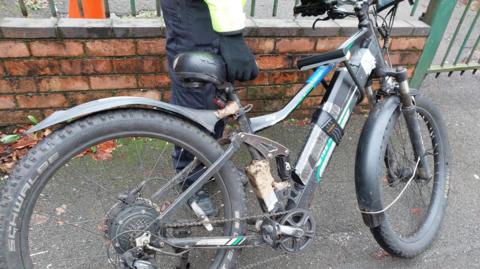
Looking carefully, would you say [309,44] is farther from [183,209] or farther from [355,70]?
[183,209]

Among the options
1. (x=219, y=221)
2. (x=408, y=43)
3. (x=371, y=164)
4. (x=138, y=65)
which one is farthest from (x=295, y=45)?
(x=219, y=221)

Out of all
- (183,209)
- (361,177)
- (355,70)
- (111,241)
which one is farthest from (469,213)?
(111,241)

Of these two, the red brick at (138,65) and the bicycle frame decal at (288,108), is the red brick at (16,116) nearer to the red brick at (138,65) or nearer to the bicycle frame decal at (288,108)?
the red brick at (138,65)

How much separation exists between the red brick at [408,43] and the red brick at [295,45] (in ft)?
2.44

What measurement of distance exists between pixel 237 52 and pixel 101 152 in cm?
155

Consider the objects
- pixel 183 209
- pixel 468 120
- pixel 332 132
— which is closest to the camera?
pixel 183 209

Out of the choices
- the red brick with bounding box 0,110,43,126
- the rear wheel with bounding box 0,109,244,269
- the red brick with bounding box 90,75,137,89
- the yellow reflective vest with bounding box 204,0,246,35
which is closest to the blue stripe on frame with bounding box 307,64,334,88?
the yellow reflective vest with bounding box 204,0,246,35

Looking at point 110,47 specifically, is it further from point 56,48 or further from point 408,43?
point 408,43

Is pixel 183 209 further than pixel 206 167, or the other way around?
pixel 183 209

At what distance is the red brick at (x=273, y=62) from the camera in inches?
114

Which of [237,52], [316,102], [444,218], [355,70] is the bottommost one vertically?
[444,218]

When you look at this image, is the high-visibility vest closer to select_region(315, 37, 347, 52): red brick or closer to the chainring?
select_region(315, 37, 347, 52): red brick

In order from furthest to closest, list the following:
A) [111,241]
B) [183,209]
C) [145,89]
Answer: [145,89], [183,209], [111,241]

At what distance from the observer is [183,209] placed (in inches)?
73.6
